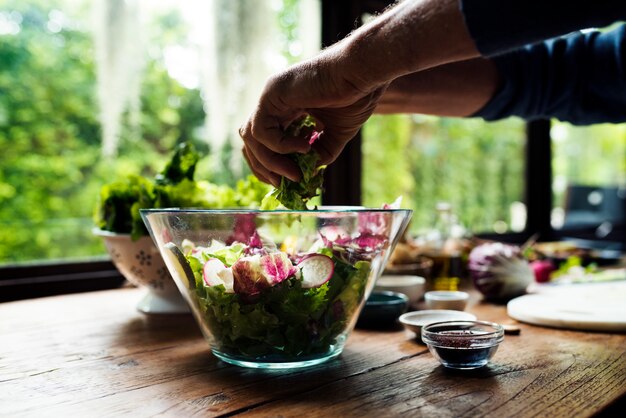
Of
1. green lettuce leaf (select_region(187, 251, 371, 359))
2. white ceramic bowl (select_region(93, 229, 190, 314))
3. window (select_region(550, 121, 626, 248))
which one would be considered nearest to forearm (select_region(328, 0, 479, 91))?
green lettuce leaf (select_region(187, 251, 371, 359))

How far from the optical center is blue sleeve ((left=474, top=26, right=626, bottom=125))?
1.33m

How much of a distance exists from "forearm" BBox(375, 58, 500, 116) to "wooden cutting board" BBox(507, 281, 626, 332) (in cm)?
44

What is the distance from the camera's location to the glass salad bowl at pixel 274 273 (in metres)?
0.82

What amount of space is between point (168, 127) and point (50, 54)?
56cm

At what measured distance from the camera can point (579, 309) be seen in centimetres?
120

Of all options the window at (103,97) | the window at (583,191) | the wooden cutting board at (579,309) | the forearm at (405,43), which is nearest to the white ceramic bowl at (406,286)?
the wooden cutting board at (579,309)

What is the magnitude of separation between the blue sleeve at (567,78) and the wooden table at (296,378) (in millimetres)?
524

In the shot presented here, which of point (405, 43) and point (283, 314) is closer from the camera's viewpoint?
point (405, 43)

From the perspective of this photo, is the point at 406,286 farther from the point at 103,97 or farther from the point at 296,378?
the point at 103,97

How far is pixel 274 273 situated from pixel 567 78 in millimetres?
907

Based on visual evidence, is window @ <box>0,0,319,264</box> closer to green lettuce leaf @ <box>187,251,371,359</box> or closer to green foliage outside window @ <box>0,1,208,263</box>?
green foliage outside window @ <box>0,1,208,263</box>

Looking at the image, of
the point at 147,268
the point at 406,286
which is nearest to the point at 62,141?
the point at 147,268

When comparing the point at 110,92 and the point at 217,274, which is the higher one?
the point at 110,92

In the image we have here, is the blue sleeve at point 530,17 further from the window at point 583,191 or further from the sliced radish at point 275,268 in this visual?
the window at point 583,191
